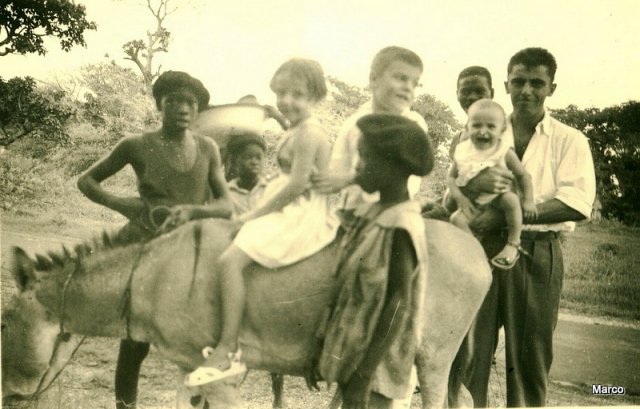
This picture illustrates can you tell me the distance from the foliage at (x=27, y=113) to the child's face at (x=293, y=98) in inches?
54.2

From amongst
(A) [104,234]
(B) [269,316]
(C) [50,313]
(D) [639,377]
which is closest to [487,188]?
(B) [269,316]

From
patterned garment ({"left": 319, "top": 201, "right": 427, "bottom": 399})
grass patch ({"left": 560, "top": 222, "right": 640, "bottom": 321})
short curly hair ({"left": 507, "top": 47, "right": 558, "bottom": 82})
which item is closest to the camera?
patterned garment ({"left": 319, "top": 201, "right": 427, "bottom": 399})

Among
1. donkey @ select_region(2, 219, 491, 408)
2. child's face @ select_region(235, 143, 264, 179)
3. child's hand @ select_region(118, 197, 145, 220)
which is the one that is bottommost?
donkey @ select_region(2, 219, 491, 408)

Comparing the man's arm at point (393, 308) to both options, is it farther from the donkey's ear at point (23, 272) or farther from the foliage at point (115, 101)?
the donkey's ear at point (23, 272)

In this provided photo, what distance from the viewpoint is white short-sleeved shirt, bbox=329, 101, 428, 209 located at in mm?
4051

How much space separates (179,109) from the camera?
4055 mm

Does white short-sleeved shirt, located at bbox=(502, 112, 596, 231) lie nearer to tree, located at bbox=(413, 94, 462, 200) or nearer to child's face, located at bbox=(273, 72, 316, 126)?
tree, located at bbox=(413, 94, 462, 200)

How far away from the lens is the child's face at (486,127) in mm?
4160

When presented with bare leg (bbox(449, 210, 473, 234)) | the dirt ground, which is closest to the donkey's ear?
the dirt ground

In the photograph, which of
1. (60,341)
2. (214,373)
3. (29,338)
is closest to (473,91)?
(214,373)

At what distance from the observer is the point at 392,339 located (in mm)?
3986

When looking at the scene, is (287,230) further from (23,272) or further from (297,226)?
(23,272)

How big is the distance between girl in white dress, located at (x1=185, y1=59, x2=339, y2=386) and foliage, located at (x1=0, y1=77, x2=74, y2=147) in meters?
1.37

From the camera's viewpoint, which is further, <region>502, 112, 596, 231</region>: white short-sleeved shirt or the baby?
<region>502, 112, 596, 231</region>: white short-sleeved shirt
